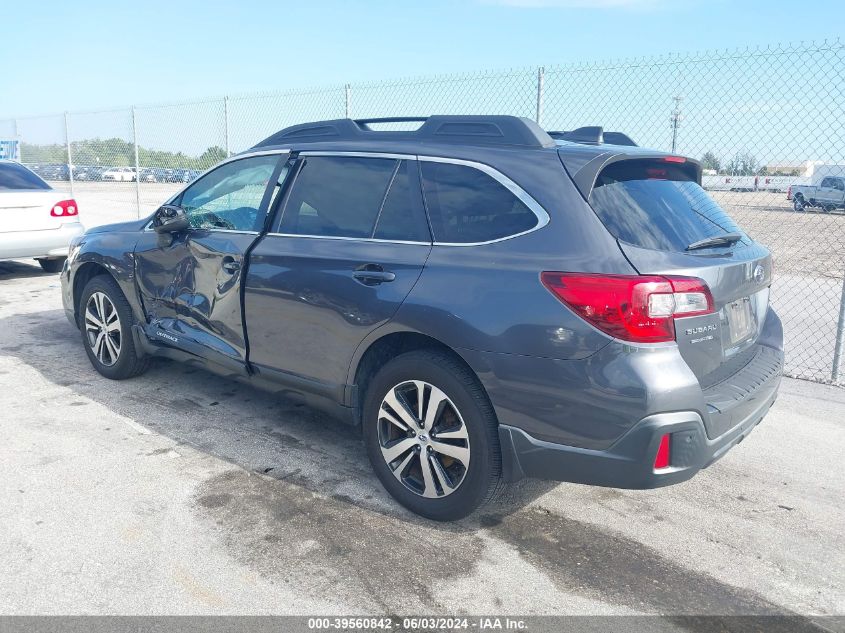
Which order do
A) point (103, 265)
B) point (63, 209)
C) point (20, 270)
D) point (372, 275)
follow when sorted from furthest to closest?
point (20, 270)
point (63, 209)
point (103, 265)
point (372, 275)

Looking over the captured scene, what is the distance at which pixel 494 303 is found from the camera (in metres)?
2.95

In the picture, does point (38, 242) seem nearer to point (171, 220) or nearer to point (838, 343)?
point (171, 220)

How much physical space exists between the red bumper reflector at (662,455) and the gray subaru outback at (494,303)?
0.01 m

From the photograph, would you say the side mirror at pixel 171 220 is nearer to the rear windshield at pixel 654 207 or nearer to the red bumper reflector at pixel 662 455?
the rear windshield at pixel 654 207

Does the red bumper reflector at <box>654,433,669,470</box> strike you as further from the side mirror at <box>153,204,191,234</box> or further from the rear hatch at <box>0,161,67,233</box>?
the rear hatch at <box>0,161,67,233</box>

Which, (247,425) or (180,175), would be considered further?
(180,175)

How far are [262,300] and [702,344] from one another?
2.32 metres

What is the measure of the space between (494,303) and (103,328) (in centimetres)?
358

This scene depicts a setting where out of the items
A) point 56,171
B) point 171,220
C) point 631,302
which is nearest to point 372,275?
point 631,302

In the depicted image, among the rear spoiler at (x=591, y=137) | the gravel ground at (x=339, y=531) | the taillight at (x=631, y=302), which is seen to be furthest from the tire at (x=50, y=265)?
the taillight at (x=631, y=302)

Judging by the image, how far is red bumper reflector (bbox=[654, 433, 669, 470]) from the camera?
8.95 feet

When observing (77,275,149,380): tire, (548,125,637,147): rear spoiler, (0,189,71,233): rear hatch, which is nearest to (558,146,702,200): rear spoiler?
(548,125,637,147): rear spoiler

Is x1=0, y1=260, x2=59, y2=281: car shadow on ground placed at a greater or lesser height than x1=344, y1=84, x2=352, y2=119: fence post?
lesser

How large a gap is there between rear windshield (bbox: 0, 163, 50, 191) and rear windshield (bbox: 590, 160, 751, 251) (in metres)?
8.62
